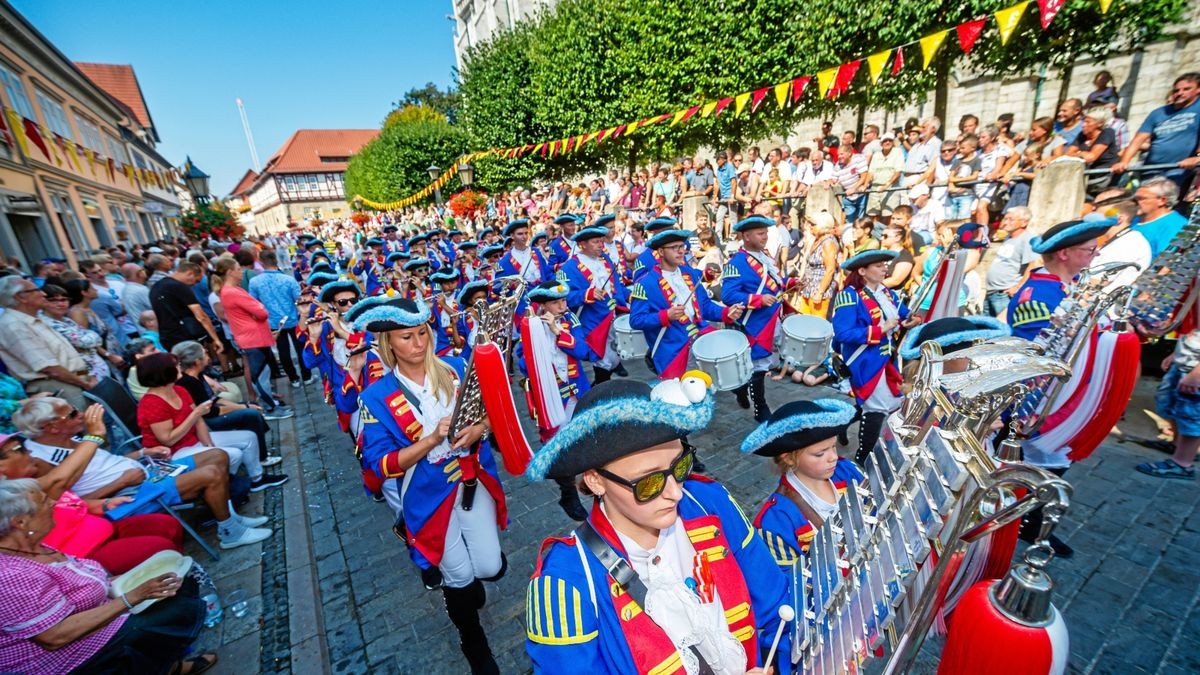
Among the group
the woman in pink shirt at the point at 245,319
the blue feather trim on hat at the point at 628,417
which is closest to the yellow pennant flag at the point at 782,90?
the woman in pink shirt at the point at 245,319

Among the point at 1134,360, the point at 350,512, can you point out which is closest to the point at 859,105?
the point at 1134,360

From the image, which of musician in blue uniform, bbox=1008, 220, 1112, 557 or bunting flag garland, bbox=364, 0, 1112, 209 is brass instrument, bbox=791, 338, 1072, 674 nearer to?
musician in blue uniform, bbox=1008, 220, 1112, 557

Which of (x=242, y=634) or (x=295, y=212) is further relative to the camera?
(x=295, y=212)

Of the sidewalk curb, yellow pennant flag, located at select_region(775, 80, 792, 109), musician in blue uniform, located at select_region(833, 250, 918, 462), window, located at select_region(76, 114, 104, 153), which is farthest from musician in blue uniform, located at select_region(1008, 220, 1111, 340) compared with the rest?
A: window, located at select_region(76, 114, 104, 153)

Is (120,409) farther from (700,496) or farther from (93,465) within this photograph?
(700,496)

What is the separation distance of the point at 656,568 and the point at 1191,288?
4.91 meters

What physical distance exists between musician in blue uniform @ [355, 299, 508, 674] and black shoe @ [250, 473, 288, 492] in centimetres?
379

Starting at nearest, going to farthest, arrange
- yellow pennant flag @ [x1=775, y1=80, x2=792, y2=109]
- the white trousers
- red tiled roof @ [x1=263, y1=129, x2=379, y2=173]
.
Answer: the white trousers, yellow pennant flag @ [x1=775, y1=80, x2=792, y2=109], red tiled roof @ [x1=263, y1=129, x2=379, y2=173]

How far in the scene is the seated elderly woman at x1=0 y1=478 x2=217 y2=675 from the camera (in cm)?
274

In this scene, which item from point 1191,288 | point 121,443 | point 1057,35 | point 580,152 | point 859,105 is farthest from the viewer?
point 580,152

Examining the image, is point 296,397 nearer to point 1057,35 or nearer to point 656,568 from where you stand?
point 656,568

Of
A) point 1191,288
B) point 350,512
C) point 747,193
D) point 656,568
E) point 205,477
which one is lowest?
point 350,512

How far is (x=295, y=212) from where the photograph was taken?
77.6m

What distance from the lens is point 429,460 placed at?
3068mm
